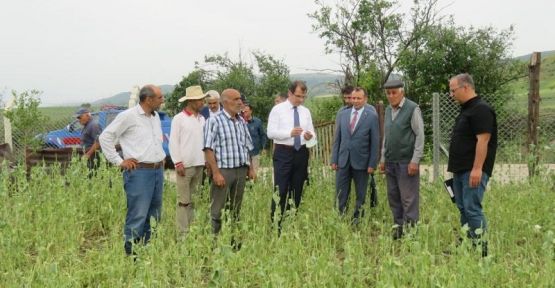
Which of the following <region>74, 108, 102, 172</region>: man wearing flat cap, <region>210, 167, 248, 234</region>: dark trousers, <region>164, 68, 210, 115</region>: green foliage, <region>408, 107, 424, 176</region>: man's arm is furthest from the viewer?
<region>164, 68, 210, 115</region>: green foliage

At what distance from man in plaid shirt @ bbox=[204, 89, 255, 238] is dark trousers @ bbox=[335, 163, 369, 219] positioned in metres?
1.30

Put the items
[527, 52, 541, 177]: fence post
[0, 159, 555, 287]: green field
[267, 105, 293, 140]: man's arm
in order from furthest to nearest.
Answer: [527, 52, 541, 177]: fence post
[267, 105, 293, 140]: man's arm
[0, 159, 555, 287]: green field

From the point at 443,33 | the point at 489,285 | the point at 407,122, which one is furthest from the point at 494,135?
the point at 443,33

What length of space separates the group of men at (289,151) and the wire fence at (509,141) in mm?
2515

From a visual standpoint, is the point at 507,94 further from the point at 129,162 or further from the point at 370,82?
the point at 129,162

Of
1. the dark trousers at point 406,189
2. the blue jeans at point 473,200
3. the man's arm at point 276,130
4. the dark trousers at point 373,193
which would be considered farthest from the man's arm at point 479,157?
the dark trousers at point 373,193

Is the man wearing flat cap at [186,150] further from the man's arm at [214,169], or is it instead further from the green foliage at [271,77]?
the green foliage at [271,77]

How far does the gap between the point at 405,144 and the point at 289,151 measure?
3.95 ft

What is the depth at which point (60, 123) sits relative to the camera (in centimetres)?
1441

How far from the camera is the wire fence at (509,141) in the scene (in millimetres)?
8109

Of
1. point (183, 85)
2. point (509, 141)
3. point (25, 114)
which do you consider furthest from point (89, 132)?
point (183, 85)

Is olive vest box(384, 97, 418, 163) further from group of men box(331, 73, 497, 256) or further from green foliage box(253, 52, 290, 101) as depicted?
green foliage box(253, 52, 290, 101)

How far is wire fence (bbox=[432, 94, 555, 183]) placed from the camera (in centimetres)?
811

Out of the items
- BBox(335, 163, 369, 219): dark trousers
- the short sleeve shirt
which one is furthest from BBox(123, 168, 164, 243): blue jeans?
the short sleeve shirt
